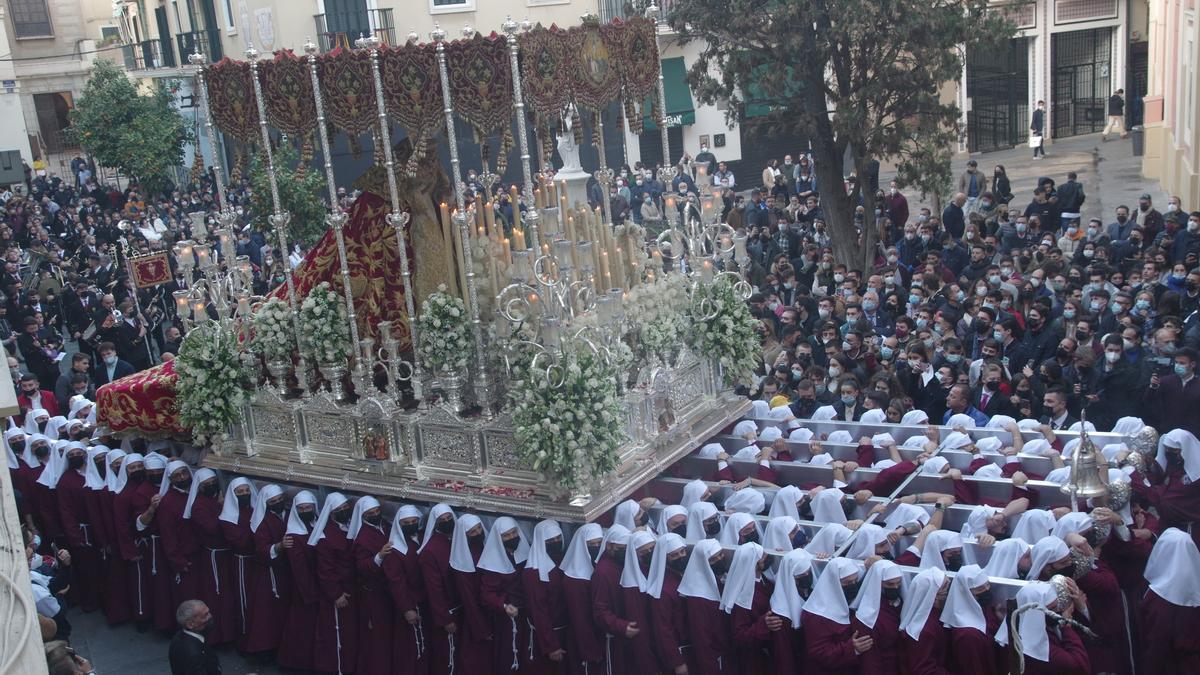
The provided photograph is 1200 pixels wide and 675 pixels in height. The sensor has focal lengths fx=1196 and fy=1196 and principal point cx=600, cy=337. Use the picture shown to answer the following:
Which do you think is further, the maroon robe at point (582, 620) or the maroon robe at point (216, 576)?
the maroon robe at point (216, 576)

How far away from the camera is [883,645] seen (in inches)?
295

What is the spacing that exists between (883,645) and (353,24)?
72.5 ft

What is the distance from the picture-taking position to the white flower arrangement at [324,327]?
32.4ft

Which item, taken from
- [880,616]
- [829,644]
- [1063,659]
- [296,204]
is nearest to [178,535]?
[829,644]

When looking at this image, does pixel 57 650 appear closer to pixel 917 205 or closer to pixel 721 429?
pixel 721 429

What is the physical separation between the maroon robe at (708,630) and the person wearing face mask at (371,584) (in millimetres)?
A: 2465

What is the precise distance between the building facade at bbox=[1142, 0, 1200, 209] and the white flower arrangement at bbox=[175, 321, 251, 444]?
15.8 meters

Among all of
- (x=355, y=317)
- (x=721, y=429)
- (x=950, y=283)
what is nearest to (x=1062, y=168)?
(x=950, y=283)

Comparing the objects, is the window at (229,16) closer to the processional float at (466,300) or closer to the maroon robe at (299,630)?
the processional float at (466,300)

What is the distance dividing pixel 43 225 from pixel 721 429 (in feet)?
76.5

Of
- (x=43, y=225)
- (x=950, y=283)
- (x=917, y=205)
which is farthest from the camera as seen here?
(x=43, y=225)

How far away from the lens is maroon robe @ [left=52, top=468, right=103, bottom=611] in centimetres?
1078

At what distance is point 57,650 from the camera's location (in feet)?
22.6

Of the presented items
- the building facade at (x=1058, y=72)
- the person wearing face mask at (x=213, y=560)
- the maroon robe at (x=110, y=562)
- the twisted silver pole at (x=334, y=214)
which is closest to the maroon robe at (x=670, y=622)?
the twisted silver pole at (x=334, y=214)
